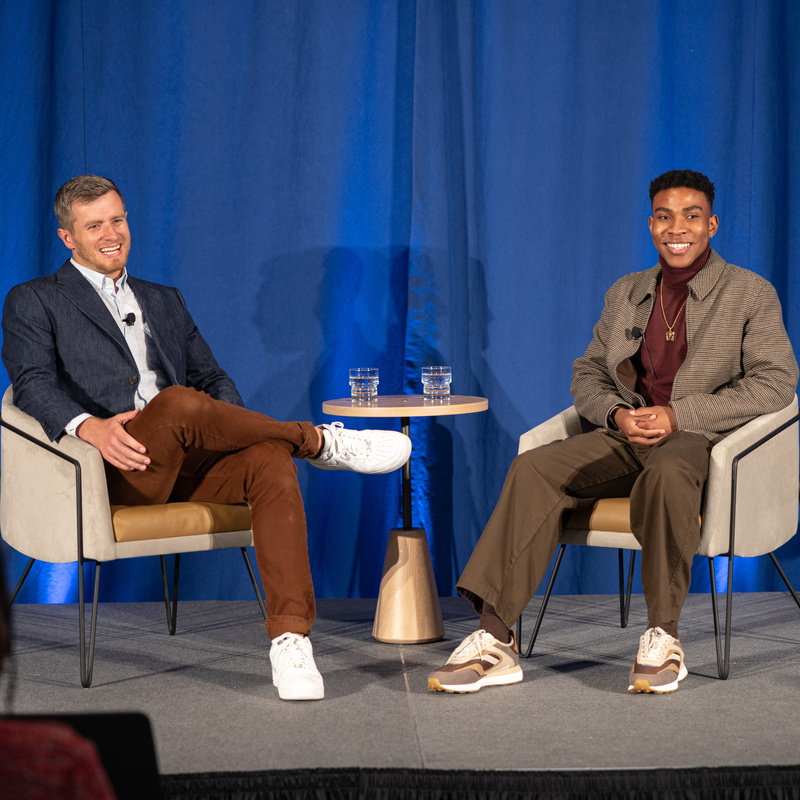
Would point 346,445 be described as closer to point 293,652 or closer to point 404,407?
point 404,407

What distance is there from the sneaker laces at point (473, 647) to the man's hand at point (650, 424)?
0.66 m

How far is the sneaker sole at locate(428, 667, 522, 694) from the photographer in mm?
2596

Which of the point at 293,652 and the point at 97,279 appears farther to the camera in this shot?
the point at 97,279

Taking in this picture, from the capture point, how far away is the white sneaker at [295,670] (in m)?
2.53

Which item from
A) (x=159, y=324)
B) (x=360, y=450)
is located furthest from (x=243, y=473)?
(x=159, y=324)

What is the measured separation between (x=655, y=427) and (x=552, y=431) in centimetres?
33

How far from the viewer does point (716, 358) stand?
9.61 ft

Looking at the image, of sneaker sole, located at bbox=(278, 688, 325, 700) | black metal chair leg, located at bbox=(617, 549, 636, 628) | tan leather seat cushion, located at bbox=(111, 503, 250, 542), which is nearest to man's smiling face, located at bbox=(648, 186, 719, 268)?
black metal chair leg, located at bbox=(617, 549, 636, 628)

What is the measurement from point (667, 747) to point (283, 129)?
97.5 inches

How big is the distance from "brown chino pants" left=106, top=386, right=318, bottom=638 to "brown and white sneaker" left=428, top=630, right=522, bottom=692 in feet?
1.16

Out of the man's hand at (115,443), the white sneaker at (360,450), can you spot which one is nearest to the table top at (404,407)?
the white sneaker at (360,450)

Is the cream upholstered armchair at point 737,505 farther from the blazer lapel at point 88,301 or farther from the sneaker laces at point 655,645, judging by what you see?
the blazer lapel at point 88,301

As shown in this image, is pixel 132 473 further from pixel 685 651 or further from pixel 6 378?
pixel 685 651

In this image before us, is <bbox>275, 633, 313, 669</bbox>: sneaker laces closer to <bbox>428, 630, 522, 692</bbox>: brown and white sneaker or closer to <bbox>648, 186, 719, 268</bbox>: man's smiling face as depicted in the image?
Answer: <bbox>428, 630, 522, 692</bbox>: brown and white sneaker
